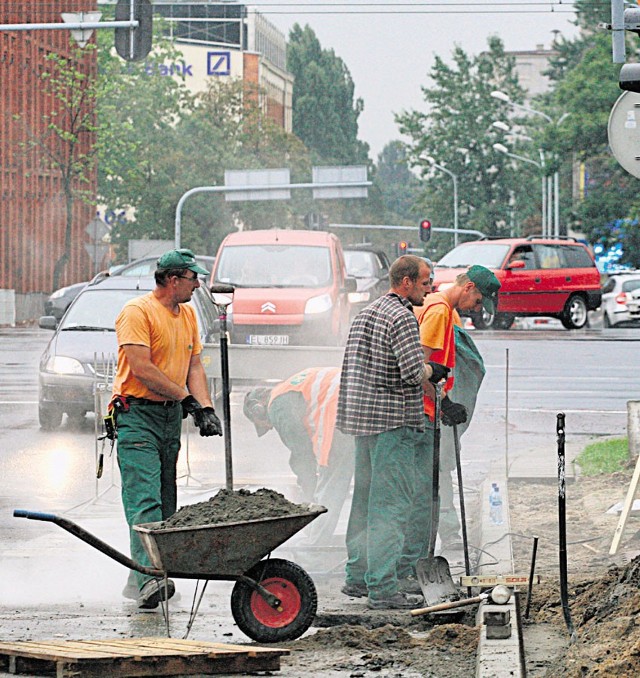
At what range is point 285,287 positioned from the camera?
925 inches

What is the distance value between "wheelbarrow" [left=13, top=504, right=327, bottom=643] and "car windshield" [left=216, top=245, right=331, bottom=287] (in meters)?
16.6

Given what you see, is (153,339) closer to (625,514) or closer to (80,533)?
(80,533)

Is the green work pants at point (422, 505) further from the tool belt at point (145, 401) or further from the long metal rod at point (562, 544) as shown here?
the long metal rod at point (562, 544)

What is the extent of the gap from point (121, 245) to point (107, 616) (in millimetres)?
64292

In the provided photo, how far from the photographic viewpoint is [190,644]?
6.38 m

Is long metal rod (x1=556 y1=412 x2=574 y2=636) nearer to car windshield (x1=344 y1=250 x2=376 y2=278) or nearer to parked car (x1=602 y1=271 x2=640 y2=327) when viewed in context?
car windshield (x1=344 y1=250 x2=376 y2=278)

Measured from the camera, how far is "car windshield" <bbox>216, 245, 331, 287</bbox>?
77.5 ft

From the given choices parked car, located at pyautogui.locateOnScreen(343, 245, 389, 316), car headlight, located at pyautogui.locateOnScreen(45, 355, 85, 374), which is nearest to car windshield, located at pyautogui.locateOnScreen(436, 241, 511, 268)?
parked car, located at pyautogui.locateOnScreen(343, 245, 389, 316)

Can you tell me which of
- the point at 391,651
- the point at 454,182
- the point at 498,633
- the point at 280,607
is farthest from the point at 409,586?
the point at 454,182

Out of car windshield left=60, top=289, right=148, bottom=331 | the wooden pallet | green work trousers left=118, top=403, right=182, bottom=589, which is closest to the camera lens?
the wooden pallet

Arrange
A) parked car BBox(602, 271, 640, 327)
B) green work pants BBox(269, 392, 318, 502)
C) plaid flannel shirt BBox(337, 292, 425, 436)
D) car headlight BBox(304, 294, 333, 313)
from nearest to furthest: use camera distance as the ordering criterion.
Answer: plaid flannel shirt BBox(337, 292, 425, 436) → green work pants BBox(269, 392, 318, 502) → car headlight BBox(304, 294, 333, 313) → parked car BBox(602, 271, 640, 327)

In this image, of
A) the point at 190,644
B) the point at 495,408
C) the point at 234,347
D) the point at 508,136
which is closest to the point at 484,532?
the point at 190,644

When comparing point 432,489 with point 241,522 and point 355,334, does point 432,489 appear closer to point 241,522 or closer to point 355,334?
point 355,334

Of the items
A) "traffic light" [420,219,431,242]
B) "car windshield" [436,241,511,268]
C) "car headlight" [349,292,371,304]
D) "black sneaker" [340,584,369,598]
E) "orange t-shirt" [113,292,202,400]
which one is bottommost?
"black sneaker" [340,584,369,598]
